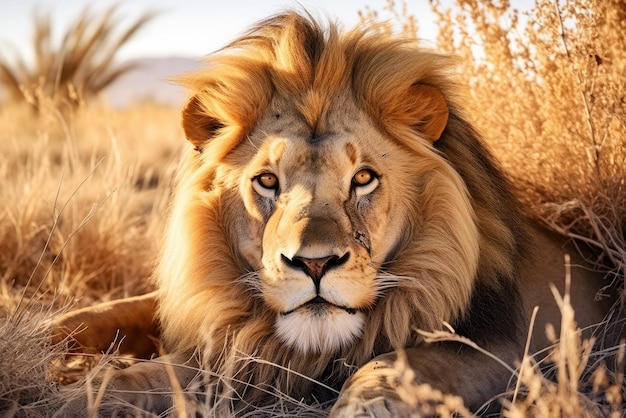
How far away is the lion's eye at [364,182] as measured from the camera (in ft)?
9.26

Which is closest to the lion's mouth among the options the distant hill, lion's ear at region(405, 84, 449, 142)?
lion's ear at region(405, 84, 449, 142)

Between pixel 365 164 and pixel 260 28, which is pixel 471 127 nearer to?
pixel 365 164

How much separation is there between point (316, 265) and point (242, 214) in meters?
0.53

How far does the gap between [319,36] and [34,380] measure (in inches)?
59.8

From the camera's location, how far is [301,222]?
2.62 m

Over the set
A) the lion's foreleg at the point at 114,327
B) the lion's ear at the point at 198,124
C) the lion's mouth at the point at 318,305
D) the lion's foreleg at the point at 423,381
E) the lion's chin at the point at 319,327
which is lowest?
the lion's foreleg at the point at 114,327

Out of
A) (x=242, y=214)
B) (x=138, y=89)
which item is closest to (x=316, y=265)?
(x=242, y=214)

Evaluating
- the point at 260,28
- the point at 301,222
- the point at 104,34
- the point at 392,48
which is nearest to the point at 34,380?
the point at 301,222

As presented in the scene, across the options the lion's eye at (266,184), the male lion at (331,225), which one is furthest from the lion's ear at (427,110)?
the lion's eye at (266,184)

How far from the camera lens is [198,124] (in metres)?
3.12

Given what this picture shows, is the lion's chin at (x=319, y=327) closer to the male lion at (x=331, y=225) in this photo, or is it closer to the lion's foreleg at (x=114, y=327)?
the male lion at (x=331, y=225)

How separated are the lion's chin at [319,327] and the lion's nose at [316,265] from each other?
0.13 meters

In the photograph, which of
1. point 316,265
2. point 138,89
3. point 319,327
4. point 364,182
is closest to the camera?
point 316,265

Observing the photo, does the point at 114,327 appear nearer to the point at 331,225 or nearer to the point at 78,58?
the point at 331,225
